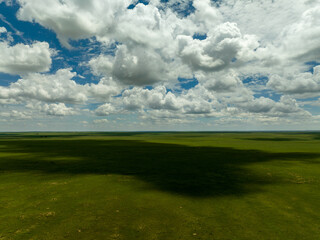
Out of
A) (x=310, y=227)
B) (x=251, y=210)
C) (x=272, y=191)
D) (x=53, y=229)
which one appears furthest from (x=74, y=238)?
(x=272, y=191)

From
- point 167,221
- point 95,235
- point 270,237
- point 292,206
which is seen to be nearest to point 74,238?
point 95,235

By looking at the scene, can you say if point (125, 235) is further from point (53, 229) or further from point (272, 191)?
point (272, 191)

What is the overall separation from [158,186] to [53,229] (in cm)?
1136

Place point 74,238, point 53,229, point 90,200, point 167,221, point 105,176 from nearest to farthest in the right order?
point 74,238 < point 53,229 < point 167,221 < point 90,200 < point 105,176

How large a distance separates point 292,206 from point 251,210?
12.1 ft

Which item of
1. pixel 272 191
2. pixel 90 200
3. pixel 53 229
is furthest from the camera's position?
pixel 272 191

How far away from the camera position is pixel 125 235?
1123 centimetres

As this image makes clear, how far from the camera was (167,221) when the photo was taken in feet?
42.7

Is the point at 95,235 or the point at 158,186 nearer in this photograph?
the point at 95,235

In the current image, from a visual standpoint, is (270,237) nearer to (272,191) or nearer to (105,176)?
(272,191)

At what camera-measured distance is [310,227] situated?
12125 millimetres

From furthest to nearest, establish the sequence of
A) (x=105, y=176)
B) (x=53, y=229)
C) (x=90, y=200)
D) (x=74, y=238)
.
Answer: (x=105, y=176)
(x=90, y=200)
(x=53, y=229)
(x=74, y=238)

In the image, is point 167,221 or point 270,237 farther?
point 167,221

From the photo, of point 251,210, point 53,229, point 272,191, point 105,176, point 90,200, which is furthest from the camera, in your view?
point 105,176
